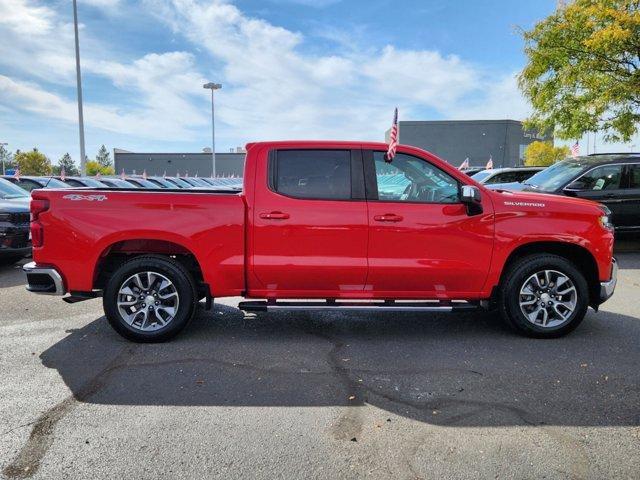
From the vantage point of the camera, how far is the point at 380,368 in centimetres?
426

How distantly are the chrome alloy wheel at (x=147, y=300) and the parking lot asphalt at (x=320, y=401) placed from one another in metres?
0.25

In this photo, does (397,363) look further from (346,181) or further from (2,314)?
(2,314)

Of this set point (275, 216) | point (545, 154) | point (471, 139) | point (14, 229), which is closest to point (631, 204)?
point (275, 216)

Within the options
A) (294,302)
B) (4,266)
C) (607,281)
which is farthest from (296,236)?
(4,266)

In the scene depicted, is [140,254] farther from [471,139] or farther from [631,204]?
[471,139]

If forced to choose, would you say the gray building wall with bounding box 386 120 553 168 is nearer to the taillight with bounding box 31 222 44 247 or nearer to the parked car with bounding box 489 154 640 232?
the parked car with bounding box 489 154 640 232

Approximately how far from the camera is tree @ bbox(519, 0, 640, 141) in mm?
13969

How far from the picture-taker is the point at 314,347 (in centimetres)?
479

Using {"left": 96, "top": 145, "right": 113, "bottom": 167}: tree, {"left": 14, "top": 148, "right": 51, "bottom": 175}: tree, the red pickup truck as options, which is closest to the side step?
the red pickup truck

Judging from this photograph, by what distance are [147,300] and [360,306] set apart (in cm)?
209

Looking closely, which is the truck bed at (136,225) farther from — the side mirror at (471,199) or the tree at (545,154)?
the tree at (545,154)

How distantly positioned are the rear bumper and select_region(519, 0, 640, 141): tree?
14691mm

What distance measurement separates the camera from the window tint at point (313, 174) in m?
4.82

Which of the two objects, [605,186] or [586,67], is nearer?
[605,186]
